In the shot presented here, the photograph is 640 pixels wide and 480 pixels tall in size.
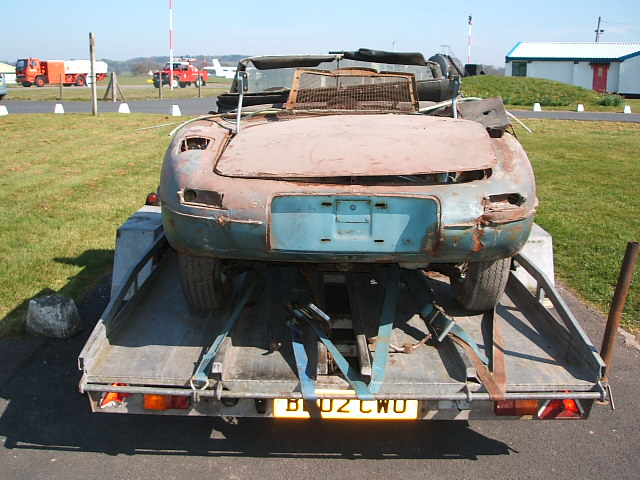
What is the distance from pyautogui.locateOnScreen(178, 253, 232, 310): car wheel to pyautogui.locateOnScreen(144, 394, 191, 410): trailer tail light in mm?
889

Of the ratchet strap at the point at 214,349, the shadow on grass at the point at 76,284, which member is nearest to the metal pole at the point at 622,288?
the ratchet strap at the point at 214,349

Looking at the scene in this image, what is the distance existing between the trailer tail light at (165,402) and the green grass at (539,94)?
26.2 m

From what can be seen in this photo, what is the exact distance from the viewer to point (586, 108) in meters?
28.8

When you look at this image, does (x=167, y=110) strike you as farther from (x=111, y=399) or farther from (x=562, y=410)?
(x=562, y=410)

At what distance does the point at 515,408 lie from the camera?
335cm

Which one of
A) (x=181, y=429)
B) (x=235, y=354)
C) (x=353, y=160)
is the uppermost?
(x=353, y=160)

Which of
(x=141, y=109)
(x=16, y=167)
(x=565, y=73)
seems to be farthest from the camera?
(x=565, y=73)

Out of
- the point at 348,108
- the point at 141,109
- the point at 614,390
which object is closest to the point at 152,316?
the point at 348,108

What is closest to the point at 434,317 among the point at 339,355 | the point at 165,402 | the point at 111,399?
the point at 339,355

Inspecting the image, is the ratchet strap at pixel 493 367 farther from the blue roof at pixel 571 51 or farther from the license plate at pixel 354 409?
the blue roof at pixel 571 51

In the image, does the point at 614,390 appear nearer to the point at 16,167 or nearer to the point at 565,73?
the point at 16,167

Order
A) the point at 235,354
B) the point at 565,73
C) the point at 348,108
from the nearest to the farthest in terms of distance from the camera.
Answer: the point at 235,354
the point at 348,108
the point at 565,73

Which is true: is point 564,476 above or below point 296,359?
below

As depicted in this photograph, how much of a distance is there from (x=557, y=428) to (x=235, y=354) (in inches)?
77.2
